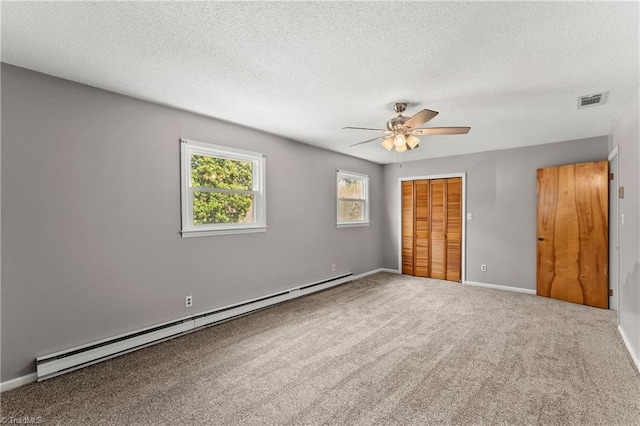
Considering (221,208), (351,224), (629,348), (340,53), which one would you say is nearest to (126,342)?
(221,208)

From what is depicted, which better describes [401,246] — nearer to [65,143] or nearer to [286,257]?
[286,257]

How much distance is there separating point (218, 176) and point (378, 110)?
203 cm

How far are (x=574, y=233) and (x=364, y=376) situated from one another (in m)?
3.89

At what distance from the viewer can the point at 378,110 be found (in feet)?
10.5

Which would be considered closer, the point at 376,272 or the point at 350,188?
the point at 350,188

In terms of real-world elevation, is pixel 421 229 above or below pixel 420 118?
below

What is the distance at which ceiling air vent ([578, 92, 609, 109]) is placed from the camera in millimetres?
2790

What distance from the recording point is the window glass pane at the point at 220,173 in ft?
11.4

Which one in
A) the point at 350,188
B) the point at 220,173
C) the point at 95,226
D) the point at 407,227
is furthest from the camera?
the point at 407,227

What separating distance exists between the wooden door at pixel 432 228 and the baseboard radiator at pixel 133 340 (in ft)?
10.4

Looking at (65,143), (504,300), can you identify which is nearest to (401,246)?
(504,300)

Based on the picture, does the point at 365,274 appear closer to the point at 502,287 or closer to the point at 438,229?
the point at 438,229

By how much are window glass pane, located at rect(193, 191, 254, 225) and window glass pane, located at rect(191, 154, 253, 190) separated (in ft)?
Answer: 0.38

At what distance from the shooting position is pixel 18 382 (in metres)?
2.25
